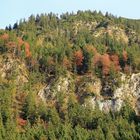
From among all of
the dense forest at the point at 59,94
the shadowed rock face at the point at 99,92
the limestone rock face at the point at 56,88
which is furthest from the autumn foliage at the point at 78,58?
the limestone rock face at the point at 56,88

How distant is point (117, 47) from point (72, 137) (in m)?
81.5

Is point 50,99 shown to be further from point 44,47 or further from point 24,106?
point 44,47

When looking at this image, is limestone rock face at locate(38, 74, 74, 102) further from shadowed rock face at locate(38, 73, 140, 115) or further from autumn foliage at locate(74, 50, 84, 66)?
autumn foliage at locate(74, 50, 84, 66)

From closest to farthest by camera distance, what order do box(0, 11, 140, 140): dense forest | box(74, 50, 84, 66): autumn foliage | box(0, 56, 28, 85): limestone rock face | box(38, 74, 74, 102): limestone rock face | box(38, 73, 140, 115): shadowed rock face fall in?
box(0, 11, 140, 140): dense forest, box(38, 73, 140, 115): shadowed rock face, box(38, 74, 74, 102): limestone rock face, box(0, 56, 28, 85): limestone rock face, box(74, 50, 84, 66): autumn foliage

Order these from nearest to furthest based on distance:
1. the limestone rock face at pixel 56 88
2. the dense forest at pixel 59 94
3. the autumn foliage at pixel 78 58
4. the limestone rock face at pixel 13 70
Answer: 1. the dense forest at pixel 59 94
2. the limestone rock face at pixel 56 88
3. the limestone rock face at pixel 13 70
4. the autumn foliage at pixel 78 58

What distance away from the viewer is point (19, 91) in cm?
15062

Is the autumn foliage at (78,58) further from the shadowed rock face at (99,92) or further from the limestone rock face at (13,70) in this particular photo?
the limestone rock face at (13,70)

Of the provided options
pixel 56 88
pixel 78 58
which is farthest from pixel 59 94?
pixel 78 58

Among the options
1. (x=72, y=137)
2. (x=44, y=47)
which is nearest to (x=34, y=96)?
(x=72, y=137)

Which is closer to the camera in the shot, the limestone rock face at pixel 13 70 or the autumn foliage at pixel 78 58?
the limestone rock face at pixel 13 70

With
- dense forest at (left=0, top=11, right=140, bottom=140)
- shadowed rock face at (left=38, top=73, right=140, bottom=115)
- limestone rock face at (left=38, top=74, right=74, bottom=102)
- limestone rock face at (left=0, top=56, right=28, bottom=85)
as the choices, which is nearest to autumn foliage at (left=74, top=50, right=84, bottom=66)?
dense forest at (left=0, top=11, right=140, bottom=140)

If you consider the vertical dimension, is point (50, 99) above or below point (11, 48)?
below

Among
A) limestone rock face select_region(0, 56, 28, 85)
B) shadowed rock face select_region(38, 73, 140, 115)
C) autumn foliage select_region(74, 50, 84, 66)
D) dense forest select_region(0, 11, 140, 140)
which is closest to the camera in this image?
dense forest select_region(0, 11, 140, 140)

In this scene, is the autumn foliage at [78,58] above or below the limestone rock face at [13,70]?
above
